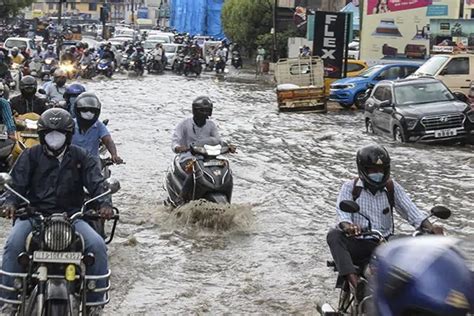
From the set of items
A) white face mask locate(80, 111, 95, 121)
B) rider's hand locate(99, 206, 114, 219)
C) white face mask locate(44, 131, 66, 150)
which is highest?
white face mask locate(44, 131, 66, 150)

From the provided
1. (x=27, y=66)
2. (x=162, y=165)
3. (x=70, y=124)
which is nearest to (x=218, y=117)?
(x=162, y=165)

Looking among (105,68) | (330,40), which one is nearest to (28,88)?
(330,40)

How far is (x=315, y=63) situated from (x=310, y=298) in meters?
21.5

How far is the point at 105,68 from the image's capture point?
39125 mm

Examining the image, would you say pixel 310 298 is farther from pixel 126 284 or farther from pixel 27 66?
pixel 27 66

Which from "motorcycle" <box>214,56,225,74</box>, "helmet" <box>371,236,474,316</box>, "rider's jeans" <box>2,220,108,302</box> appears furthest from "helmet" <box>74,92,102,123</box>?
"motorcycle" <box>214,56,225,74</box>

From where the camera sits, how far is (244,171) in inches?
611

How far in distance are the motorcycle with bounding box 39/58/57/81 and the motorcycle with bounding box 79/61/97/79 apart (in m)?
3.16

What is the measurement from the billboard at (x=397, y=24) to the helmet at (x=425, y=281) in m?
39.0

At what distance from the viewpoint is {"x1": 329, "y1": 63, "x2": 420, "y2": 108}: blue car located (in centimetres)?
2783

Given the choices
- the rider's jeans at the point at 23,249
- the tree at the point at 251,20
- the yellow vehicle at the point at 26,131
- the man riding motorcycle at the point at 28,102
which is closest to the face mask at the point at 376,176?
the rider's jeans at the point at 23,249

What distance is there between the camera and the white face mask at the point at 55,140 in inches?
229

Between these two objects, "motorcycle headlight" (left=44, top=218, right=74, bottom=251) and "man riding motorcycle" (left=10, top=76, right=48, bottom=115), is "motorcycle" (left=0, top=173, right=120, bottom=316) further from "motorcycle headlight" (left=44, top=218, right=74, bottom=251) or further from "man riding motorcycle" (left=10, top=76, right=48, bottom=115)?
"man riding motorcycle" (left=10, top=76, right=48, bottom=115)

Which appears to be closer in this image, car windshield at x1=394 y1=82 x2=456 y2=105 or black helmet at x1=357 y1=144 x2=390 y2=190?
black helmet at x1=357 y1=144 x2=390 y2=190
